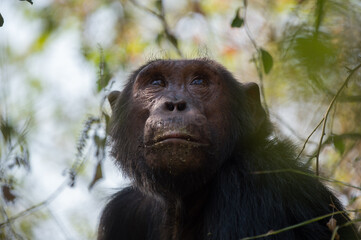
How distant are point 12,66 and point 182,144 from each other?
1087 cm

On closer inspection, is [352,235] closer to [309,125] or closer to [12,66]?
[309,125]

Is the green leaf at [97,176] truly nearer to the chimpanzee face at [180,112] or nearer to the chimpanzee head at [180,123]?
the chimpanzee head at [180,123]

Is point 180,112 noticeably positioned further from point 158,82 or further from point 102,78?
point 102,78

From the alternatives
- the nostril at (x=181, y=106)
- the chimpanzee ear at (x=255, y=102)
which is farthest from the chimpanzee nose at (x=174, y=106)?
the chimpanzee ear at (x=255, y=102)

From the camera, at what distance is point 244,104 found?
658 cm

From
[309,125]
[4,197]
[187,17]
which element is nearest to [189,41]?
[187,17]

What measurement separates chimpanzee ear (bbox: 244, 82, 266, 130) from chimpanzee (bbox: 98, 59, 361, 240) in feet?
0.04

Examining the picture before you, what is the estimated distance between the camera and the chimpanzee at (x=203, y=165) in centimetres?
536

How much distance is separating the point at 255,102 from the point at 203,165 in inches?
59.0

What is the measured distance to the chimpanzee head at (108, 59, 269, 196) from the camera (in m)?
5.41

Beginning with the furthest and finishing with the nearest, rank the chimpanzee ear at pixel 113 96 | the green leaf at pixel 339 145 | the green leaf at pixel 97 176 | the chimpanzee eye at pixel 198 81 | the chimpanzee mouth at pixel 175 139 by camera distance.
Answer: the chimpanzee ear at pixel 113 96 < the green leaf at pixel 97 176 < the green leaf at pixel 339 145 < the chimpanzee eye at pixel 198 81 < the chimpanzee mouth at pixel 175 139

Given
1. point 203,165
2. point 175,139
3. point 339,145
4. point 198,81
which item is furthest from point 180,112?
point 339,145

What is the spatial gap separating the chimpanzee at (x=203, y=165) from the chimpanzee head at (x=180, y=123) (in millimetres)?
12

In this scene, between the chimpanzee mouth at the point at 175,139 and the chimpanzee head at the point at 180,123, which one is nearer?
the chimpanzee mouth at the point at 175,139
